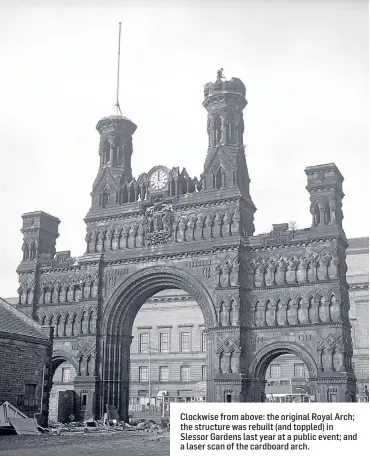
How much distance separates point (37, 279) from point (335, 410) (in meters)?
32.8

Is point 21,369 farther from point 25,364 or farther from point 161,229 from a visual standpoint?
point 161,229

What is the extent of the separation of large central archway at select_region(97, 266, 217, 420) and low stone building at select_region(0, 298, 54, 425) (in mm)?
8631

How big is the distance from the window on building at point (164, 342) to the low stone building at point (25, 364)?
28.1 m

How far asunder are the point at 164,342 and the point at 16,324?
97.6 ft

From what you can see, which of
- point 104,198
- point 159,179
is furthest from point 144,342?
point 159,179

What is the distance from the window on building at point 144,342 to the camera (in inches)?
2493

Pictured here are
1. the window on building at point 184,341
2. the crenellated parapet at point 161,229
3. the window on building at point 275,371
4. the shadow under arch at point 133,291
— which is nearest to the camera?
the crenellated parapet at point 161,229

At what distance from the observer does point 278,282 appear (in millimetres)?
39781

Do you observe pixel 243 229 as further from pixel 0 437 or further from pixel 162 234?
pixel 0 437

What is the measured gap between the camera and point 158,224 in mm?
43938

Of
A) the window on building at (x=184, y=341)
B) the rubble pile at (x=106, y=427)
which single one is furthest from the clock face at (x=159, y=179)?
the window on building at (x=184, y=341)

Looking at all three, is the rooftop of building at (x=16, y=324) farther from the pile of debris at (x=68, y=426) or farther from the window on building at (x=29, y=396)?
the pile of debris at (x=68, y=426)

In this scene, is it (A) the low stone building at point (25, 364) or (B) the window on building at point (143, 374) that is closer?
(A) the low stone building at point (25, 364)

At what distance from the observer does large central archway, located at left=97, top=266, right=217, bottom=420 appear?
140 feet
